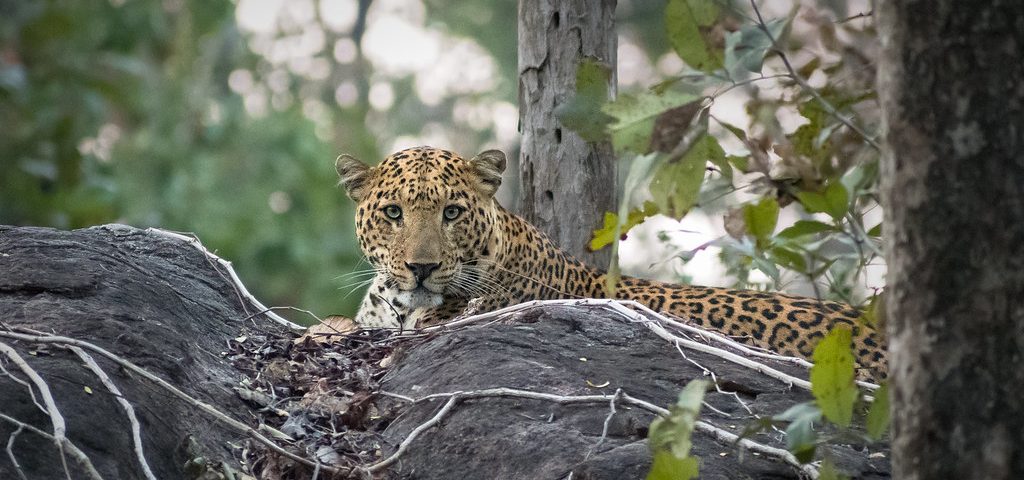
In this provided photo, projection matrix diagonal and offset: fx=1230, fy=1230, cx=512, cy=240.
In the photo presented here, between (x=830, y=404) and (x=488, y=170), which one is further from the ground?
(x=488, y=170)

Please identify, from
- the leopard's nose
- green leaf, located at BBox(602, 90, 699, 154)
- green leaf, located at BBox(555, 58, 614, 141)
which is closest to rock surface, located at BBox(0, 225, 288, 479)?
the leopard's nose

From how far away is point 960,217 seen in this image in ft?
9.31

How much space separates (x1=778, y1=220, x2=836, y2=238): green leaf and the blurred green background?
1.89 m

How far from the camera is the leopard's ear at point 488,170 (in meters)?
7.62

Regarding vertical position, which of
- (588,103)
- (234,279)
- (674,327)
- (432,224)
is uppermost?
(588,103)

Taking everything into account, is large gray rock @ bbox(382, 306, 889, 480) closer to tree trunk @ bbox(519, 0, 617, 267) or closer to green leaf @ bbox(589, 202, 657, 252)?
green leaf @ bbox(589, 202, 657, 252)

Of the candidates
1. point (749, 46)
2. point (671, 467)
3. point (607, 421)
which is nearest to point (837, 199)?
point (749, 46)

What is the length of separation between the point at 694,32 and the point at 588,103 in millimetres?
396

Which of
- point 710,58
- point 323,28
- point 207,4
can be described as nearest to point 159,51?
point 710,58

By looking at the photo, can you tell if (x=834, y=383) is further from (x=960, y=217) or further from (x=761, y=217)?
(x=960, y=217)

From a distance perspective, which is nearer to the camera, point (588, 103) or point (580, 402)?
point (588, 103)

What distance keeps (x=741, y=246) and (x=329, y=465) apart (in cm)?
170

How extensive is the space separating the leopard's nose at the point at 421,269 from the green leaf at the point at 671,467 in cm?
394

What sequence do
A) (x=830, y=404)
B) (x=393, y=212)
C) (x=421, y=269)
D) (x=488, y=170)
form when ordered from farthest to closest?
(x=488, y=170) → (x=393, y=212) → (x=421, y=269) → (x=830, y=404)
